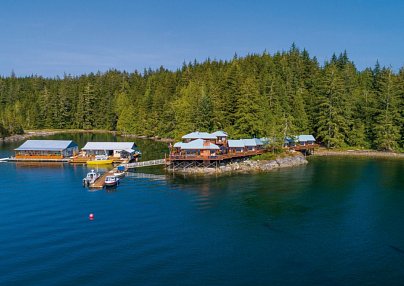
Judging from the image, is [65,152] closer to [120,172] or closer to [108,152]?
[108,152]

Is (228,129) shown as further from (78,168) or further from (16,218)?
(16,218)

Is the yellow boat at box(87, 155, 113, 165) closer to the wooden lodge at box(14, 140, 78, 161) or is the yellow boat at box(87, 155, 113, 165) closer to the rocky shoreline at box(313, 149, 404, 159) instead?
the wooden lodge at box(14, 140, 78, 161)

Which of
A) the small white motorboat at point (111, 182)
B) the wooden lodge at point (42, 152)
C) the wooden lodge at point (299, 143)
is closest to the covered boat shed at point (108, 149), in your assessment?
the wooden lodge at point (42, 152)

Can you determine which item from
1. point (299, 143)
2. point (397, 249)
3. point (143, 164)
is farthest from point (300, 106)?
point (397, 249)

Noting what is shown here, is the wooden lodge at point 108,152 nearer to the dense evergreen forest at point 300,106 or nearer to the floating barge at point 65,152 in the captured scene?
the floating barge at point 65,152

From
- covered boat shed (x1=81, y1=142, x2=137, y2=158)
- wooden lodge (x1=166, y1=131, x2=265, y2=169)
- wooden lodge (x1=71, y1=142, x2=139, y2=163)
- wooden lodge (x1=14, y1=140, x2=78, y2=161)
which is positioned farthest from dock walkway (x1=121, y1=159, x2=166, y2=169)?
wooden lodge (x1=14, y1=140, x2=78, y2=161)

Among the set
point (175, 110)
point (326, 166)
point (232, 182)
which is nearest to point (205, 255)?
point (232, 182)
